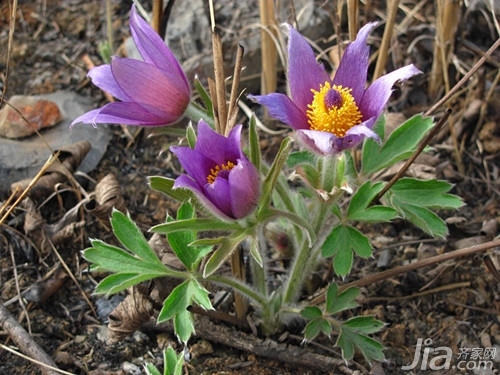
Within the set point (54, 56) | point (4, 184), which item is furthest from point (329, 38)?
point (4, 184)

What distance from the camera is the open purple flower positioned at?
4.32ft

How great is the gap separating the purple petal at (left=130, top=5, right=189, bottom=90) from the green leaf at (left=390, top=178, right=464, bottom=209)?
592mm

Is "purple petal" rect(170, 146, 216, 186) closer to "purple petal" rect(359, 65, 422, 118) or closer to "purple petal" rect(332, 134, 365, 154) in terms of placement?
"purple petal" rect(332, 134, 365, 154)

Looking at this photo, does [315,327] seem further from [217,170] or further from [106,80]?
[106,80]

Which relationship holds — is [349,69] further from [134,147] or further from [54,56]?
[54,56]

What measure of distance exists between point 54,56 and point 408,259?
1.46 metres

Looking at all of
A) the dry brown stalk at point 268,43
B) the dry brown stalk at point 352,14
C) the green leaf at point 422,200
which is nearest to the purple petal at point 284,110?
the green leaf at point 422,200

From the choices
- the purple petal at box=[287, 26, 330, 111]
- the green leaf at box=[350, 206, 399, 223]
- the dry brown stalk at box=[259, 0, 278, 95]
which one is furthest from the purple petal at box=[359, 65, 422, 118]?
the dry brown stalk at box=[259, 0, 278, 95]

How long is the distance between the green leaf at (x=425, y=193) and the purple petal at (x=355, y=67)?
28cm

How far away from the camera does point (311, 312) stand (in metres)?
1.59

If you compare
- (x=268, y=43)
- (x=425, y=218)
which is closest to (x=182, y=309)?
(x=425, y=218)

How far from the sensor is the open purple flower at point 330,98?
1.32 metres

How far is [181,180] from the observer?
122 cm

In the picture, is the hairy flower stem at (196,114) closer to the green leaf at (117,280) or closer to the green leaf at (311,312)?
the green leaf at (117,280)
